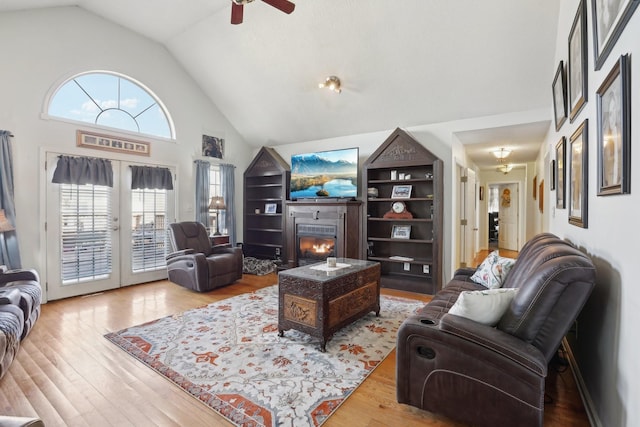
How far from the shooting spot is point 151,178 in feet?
16.9

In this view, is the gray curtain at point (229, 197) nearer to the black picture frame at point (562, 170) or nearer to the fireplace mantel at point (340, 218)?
the fireplace mantel at point (340, 218)

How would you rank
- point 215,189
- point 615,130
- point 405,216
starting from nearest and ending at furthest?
point 615,130 → point 405,216 → point 215,189

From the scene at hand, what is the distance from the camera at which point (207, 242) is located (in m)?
5.29

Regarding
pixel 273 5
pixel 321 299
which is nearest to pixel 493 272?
pixel 321 299

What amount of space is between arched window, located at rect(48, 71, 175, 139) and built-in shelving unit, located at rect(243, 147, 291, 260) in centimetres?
181

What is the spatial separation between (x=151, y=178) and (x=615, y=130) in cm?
557

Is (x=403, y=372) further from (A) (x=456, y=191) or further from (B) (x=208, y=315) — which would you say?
(A) (x=456, y=191)

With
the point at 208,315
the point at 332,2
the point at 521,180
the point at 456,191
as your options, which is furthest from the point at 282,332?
the point at 521,180

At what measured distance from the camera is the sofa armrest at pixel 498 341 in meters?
1.54

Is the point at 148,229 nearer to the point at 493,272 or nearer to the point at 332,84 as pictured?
the point at 332,84

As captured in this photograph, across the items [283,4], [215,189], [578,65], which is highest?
[283,4]

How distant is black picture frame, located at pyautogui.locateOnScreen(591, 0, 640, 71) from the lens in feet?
4.44

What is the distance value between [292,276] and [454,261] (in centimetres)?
297

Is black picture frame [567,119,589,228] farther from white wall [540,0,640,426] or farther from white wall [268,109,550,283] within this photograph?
white wall [268,109,550,283]
